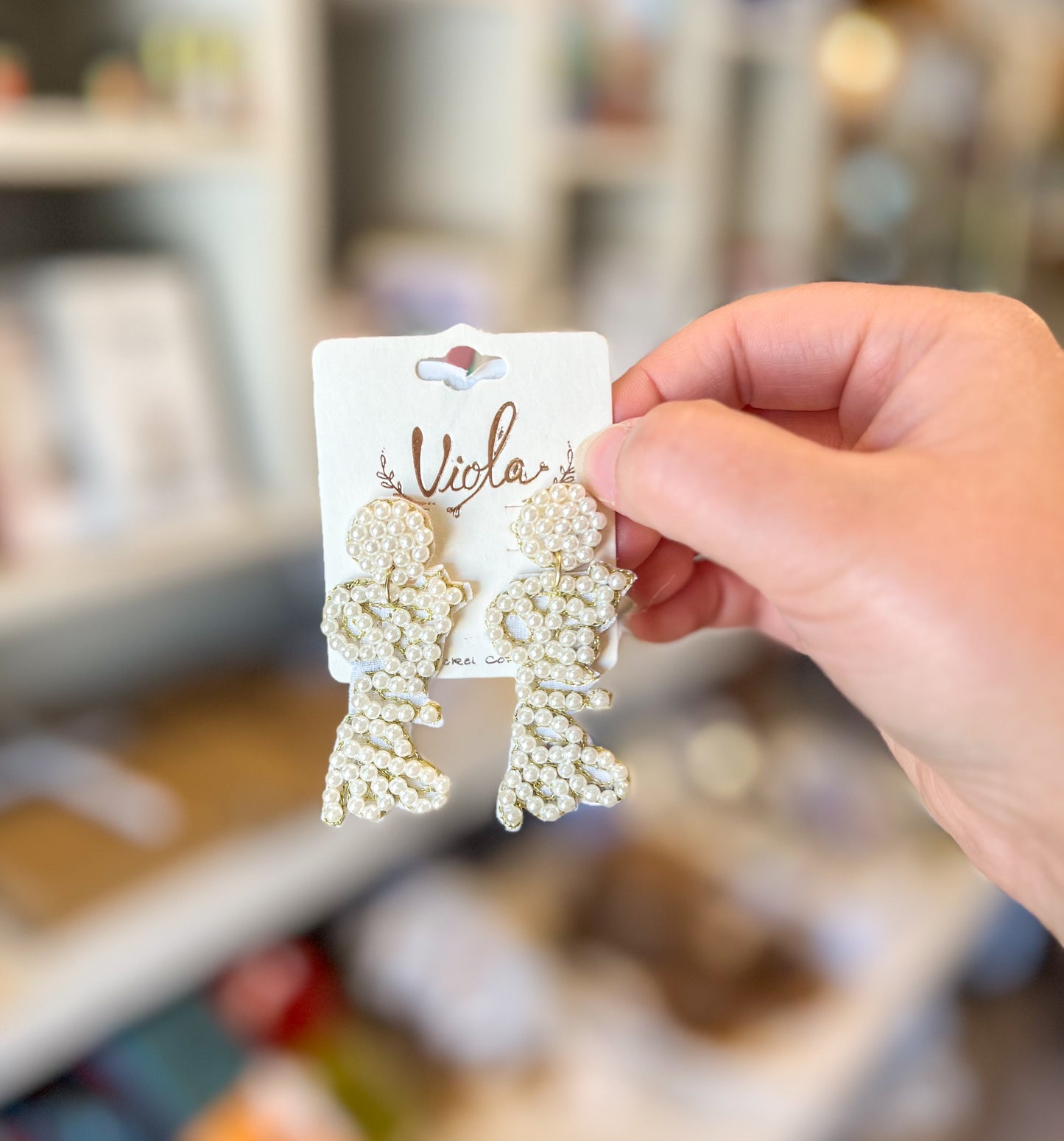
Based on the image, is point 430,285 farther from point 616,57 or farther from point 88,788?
point 88,788

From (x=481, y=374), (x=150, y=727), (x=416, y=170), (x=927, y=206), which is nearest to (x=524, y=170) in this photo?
(x=416, y=170)

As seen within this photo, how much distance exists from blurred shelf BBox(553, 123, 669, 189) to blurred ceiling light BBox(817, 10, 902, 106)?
1.88 ft

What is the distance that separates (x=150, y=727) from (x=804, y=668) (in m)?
1.40

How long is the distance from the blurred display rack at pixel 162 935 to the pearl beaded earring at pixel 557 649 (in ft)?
2.54

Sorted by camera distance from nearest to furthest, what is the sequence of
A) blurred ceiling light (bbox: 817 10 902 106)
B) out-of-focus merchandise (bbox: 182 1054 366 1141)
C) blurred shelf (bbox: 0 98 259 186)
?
blurred shelf (bbox: 0 98 259 186), out-of-focus merchandise (bbox: 182 1054 366 1141), blurred ceiling light (bbox: 817 10 902 106)

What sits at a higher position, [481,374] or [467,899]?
[481,374]

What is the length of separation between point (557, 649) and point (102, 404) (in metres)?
0.78

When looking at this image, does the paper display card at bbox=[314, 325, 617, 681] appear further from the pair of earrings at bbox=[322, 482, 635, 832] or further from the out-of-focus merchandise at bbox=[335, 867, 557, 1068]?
the out-of-focus merchandise at bbox=[335, 867, 557, 1068]

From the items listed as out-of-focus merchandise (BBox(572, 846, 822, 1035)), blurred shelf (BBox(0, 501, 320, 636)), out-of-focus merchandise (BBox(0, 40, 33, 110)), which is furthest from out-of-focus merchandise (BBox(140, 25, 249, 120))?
out-of-focus merchandise (BBox(572, 846, 822, 1035))

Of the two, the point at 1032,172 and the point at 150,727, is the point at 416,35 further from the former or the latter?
the point at 1032,172

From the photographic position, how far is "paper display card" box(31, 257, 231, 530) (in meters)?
1.06

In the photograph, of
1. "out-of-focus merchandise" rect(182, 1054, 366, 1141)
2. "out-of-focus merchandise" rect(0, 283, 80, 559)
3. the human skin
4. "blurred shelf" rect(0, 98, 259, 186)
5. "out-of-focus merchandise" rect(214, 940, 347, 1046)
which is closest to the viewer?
the human skin

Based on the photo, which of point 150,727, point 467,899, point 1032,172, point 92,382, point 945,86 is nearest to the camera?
point 92,382

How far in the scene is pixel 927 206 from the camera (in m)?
2.41
